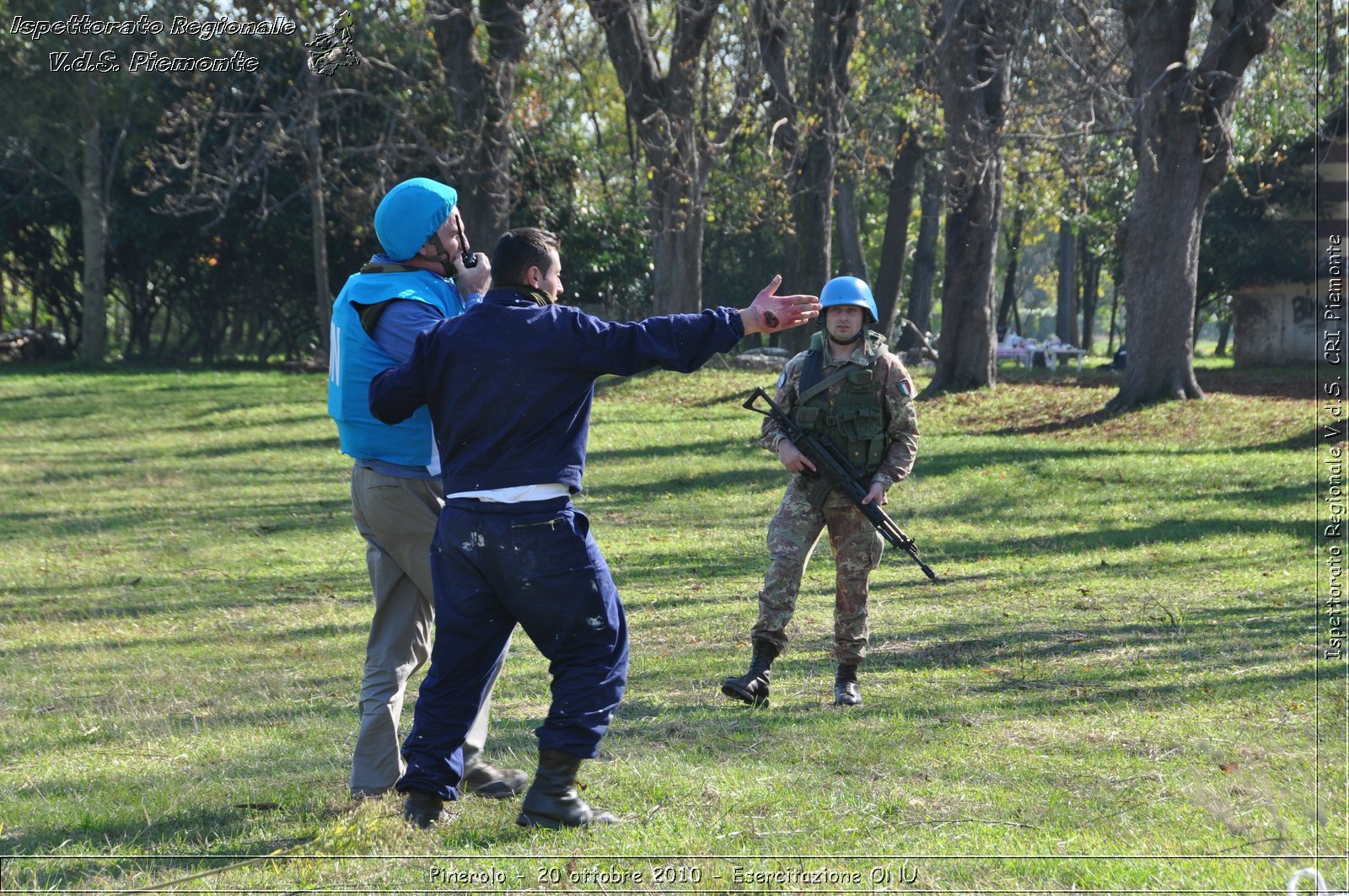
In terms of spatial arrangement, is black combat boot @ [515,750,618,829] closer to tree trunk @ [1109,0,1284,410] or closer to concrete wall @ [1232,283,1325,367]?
tree trunk @ [1109,0,1284,410]

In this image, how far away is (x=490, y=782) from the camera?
16.9 ft

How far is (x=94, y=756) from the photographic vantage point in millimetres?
6148

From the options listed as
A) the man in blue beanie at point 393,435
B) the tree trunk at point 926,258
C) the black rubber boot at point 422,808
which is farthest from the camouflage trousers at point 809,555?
the tree trunk at point 926,258

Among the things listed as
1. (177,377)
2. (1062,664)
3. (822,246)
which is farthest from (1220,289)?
(1062,664)

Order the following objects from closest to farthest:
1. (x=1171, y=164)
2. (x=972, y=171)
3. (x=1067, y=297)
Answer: (x=1171, y=164) → (x=972, y=171) → (x=1067, y=297)

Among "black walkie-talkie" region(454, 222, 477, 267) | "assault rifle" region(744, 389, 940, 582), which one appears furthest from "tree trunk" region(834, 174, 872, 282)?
"black walkie-talkie" region(454, 222, 477, 267)

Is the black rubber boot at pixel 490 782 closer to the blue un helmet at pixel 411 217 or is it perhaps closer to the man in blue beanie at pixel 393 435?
the man in blue beanie at pixel 393 435

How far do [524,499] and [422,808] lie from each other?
1.18m

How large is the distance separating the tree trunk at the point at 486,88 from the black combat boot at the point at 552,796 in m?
16.6

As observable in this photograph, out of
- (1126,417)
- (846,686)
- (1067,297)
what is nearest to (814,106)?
(1126,417)

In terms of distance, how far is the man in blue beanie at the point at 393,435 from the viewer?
4891 mm

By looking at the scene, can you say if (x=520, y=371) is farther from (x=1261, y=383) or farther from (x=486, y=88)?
(x=1261, y=383)

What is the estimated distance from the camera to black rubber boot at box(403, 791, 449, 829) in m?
4.65

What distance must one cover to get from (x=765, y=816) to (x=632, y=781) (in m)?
0.68
